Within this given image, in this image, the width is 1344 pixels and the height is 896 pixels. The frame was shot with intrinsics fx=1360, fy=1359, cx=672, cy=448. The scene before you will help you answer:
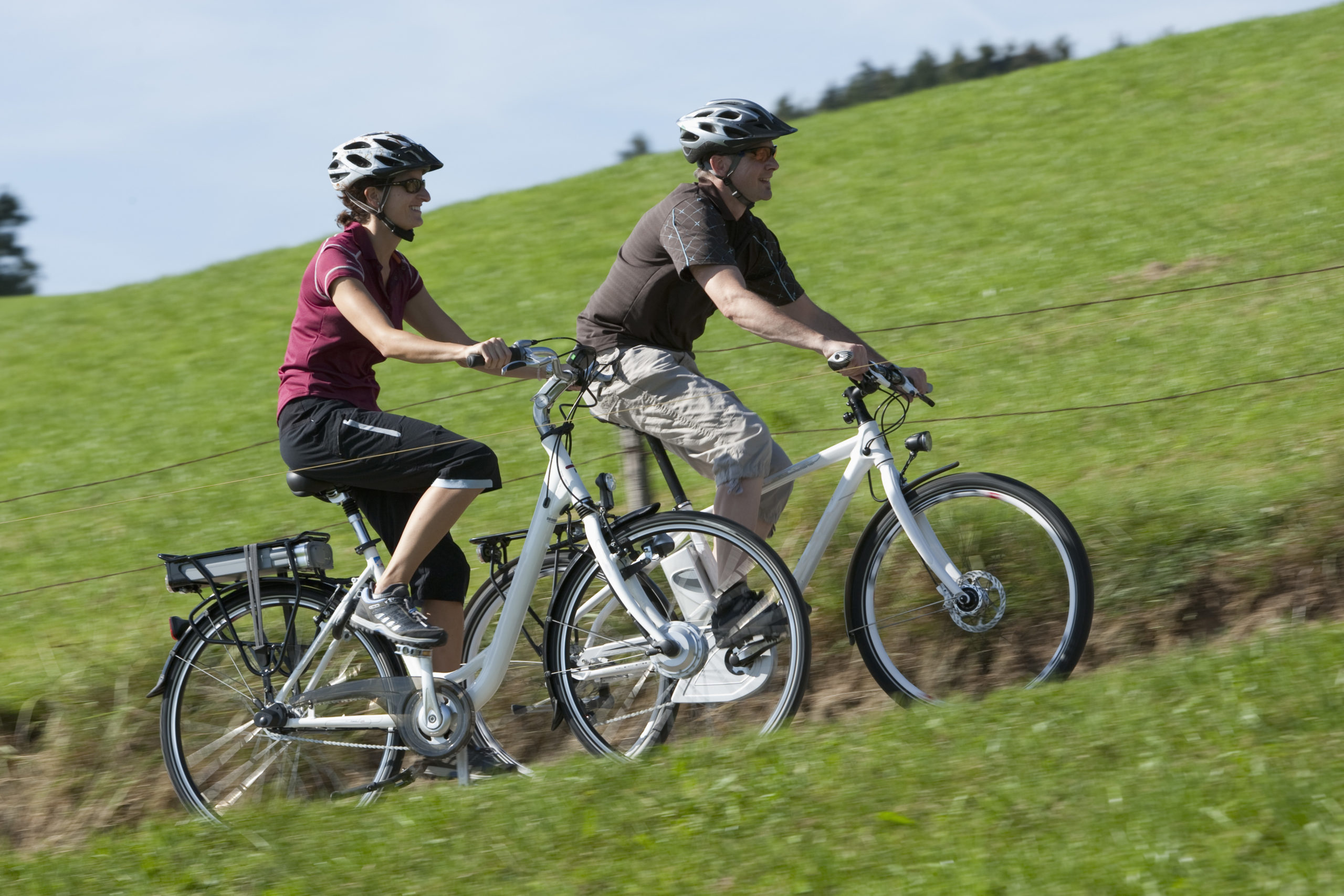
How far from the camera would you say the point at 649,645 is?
462cm

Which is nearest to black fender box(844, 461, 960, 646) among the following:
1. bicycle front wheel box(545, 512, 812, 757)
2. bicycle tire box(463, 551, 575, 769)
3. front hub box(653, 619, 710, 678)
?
bicycle front wheel box(545, 512, 812, 757)

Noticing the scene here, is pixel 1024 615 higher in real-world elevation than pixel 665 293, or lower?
lower

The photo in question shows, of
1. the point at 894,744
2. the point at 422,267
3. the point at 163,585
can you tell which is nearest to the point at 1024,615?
the point at 894,744

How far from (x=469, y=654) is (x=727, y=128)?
2131 mm

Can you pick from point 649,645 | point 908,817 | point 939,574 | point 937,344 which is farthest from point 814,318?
point 937,344

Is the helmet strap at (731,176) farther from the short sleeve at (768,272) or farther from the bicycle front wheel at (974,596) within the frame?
the bicycle front wheel at (974,596)

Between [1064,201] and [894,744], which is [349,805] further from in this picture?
[1064,201]

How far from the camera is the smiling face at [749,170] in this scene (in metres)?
4.76

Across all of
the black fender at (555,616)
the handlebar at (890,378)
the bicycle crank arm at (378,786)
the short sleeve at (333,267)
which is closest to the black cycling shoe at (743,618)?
the black fender at (555,616)

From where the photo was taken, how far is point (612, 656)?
15.5 ft

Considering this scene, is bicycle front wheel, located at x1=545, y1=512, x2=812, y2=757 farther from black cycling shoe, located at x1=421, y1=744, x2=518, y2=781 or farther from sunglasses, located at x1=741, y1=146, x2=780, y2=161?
sunglasses, located at x1=741, y1=146, x2=780, y2=161

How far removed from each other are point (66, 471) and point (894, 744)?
981 cm

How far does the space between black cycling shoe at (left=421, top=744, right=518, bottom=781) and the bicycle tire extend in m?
0.02

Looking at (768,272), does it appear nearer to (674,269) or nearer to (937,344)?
(674,269)
